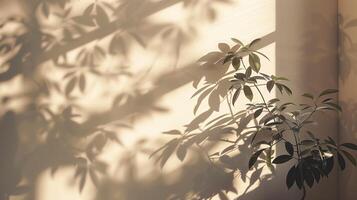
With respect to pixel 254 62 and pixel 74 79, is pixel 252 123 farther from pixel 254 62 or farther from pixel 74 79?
pixel 74 79

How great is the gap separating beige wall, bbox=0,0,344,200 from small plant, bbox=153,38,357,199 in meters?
0.06

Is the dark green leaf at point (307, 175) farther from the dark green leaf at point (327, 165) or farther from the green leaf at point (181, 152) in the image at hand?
the green leaf at point (181, 152)

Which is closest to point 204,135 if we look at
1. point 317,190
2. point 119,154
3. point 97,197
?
point 119,154

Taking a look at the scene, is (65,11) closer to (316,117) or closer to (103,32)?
(103,32)

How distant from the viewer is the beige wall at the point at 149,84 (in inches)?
74.0

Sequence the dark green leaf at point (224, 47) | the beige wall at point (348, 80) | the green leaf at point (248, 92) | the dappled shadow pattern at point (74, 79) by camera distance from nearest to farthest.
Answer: the dappled shadow pattern at point (74, 79) → the green leaf at point (248, 92) → the dark green leaf at point (224, 47) → the beige wall at point (348, 80)

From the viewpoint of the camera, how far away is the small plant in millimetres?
2037

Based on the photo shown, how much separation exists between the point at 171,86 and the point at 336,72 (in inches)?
39.5

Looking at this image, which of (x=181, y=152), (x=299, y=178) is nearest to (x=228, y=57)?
(x=181, y=152)

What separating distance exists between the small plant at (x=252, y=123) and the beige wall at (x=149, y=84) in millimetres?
60

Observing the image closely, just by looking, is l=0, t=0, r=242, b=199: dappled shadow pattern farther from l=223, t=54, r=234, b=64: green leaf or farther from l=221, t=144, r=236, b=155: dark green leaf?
l=221, t=144, r=236, b=155: dark green leaf

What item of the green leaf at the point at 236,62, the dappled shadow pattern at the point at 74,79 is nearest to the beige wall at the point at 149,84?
the dappled shadow pattern at the point at 74,79

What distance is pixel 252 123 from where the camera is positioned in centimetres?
222

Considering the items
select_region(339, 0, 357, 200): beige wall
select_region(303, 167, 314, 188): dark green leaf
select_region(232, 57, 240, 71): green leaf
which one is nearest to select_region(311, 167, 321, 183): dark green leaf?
select_region(303, 167, 314, 188): dark green leaf
